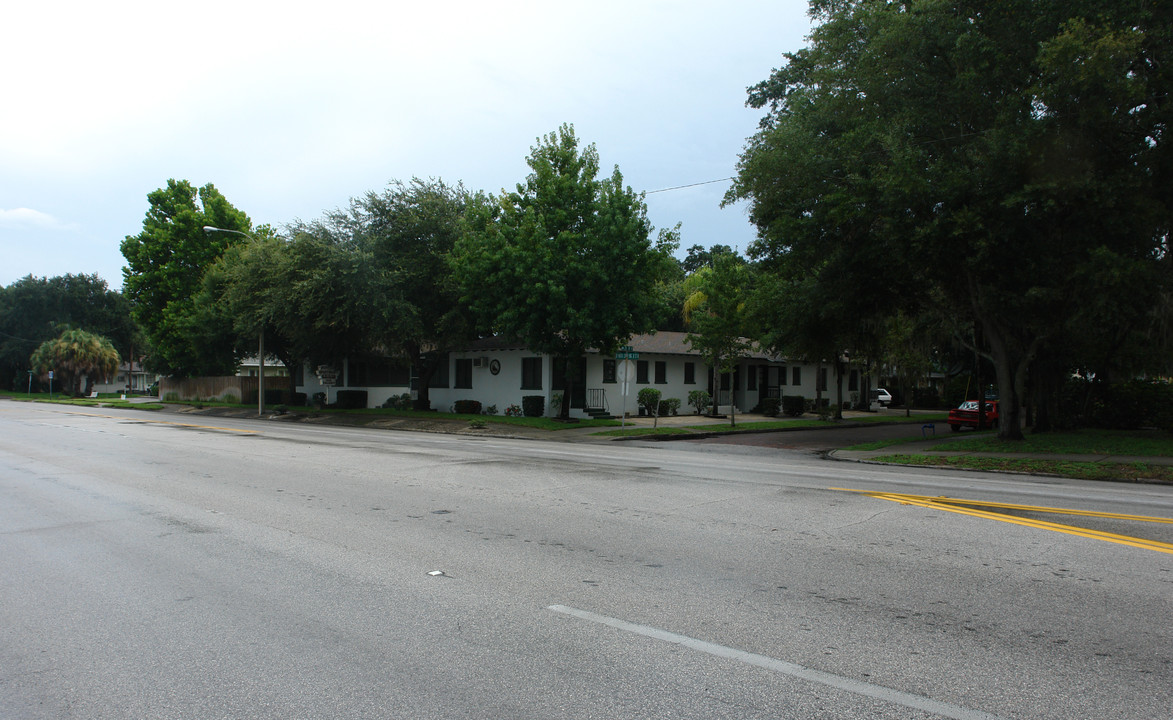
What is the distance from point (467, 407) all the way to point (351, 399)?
9654 mm

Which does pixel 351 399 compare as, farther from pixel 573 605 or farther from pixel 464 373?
pixel 573 605

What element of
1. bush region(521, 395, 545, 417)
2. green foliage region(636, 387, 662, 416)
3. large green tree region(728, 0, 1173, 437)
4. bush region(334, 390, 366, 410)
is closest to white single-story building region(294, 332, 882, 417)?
bush region(521, 395, 545, 417)

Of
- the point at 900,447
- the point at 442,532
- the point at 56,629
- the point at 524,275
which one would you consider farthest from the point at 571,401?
the point at 56,629

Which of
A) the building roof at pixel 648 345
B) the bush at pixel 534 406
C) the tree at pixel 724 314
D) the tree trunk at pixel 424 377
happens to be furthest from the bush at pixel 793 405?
the tree trunk at pixel 424 377

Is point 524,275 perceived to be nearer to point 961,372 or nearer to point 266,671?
point 266,671

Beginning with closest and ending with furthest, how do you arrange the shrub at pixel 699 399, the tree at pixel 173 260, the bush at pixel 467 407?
the bush at pixel 467 407, the shrub at pixel 699 399, the tree at pixel 173 260

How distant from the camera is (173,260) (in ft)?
177

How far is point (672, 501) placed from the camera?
33.6 ft

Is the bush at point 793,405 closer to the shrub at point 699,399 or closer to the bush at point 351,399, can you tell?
the shrub at point 699,399

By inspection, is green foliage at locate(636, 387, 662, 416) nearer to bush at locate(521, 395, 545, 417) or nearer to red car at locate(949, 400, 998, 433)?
bush at locate(521, 395, 545, 417)

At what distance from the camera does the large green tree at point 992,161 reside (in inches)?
638

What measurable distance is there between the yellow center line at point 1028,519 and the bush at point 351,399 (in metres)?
33.8

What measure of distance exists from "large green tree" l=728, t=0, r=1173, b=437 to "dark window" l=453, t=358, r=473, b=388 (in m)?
19.1

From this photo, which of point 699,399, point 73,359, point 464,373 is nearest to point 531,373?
point 464,373
